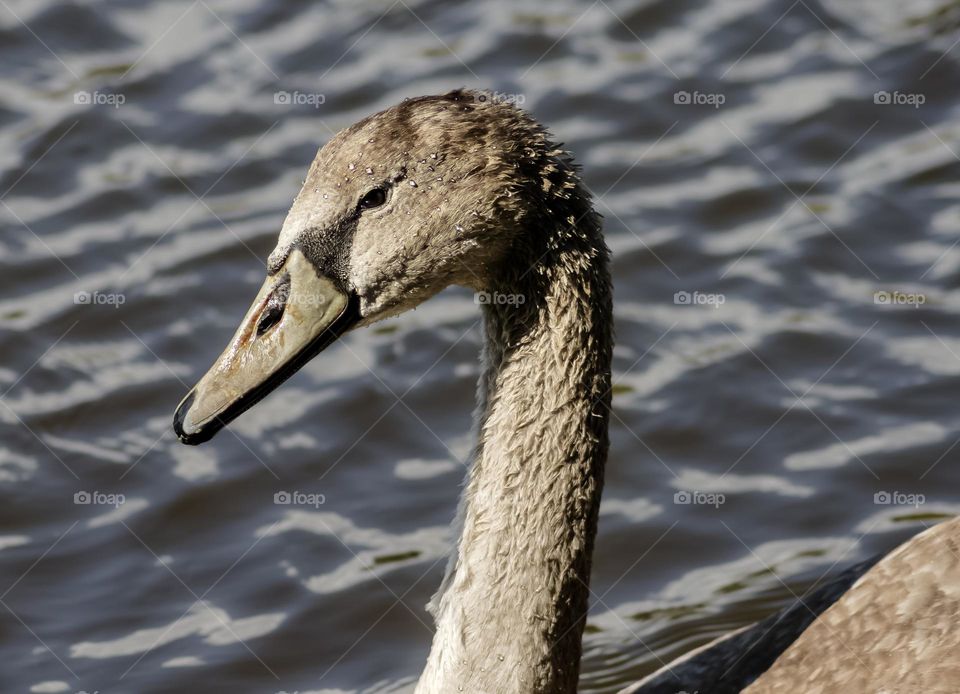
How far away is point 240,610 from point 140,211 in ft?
9.89

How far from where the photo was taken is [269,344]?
170 inches

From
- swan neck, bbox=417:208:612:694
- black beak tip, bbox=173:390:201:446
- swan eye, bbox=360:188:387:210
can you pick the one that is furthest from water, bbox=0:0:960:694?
swan eye, bbox=360:188:387:210

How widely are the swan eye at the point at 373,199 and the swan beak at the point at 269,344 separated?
0.78 ft

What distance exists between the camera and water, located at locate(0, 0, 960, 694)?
630cm

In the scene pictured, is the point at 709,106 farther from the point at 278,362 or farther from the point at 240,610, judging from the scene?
the point at 278,362

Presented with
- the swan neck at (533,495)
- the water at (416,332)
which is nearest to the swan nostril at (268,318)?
the swan neck at (533,495)

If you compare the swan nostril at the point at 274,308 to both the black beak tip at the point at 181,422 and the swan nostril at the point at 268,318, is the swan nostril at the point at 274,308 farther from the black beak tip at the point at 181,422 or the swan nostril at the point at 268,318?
the black beak tip at the point at 181,422

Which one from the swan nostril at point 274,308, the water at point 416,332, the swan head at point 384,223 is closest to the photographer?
the swan head at point 384,223

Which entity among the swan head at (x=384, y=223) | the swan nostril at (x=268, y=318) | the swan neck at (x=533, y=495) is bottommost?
the swan neck at (x=533, y=495)

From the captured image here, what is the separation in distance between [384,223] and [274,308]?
419 mm

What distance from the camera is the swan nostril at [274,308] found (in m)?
4.32

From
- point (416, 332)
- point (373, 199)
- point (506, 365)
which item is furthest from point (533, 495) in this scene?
point (416, 332)

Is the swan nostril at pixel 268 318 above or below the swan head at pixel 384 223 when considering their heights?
below

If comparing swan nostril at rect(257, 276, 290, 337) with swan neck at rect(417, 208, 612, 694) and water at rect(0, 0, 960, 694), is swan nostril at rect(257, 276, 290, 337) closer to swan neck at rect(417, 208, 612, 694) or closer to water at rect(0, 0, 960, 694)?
swan neck at rect(417, 208, 612, 694)
